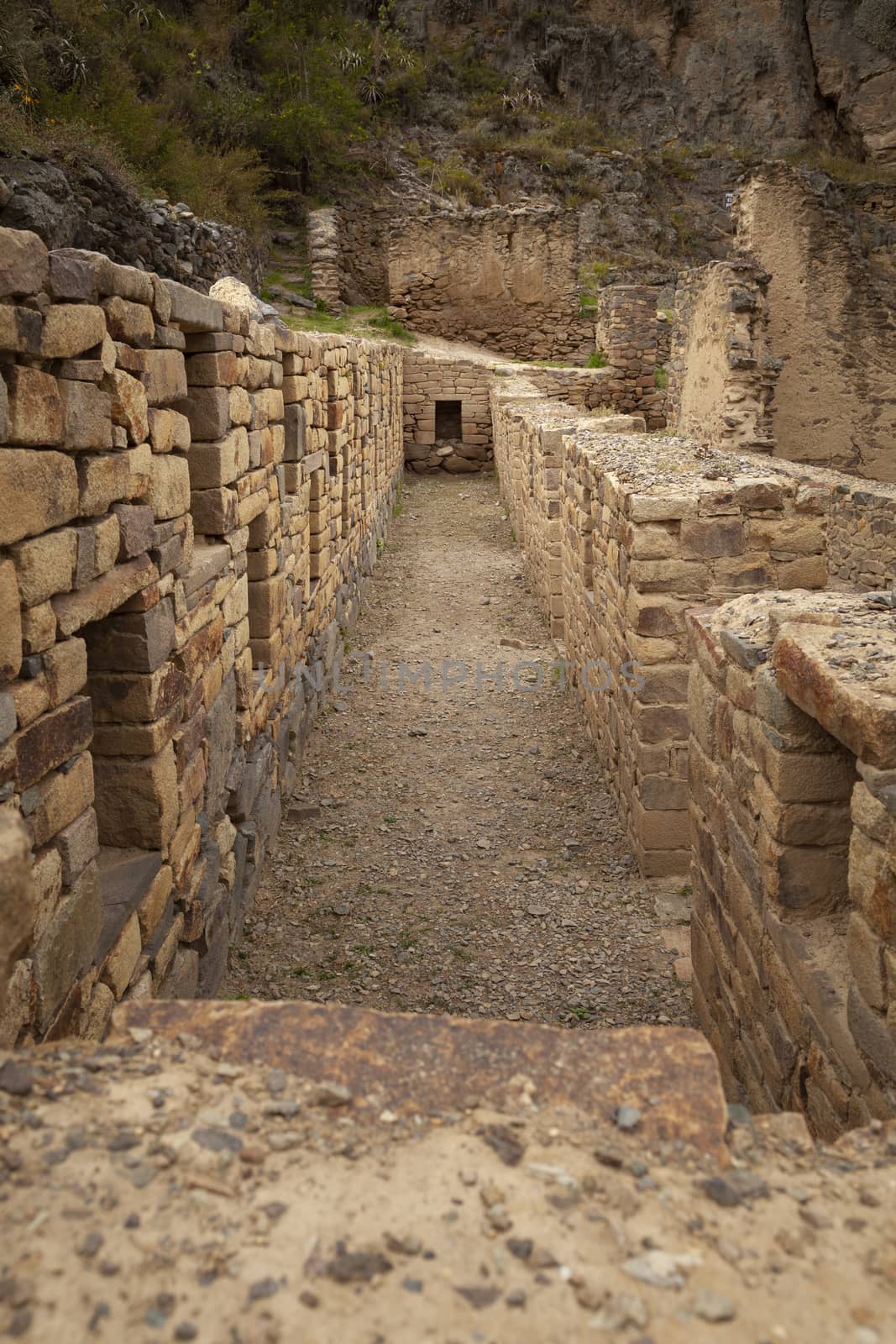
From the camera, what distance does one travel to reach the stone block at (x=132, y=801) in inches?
122

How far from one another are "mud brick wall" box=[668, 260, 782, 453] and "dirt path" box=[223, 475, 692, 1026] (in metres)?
4.91

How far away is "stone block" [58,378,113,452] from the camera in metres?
2.48

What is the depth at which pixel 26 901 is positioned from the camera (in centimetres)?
148

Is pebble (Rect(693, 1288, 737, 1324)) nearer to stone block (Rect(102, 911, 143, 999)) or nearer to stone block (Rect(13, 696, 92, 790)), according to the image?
stone block (Rect(13, 696, 92, 790))

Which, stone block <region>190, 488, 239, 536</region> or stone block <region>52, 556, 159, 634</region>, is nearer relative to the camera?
stone block <region>52, 556, 159, 634</region>

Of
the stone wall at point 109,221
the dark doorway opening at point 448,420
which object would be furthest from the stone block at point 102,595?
the dark doorway opening at point 448,420

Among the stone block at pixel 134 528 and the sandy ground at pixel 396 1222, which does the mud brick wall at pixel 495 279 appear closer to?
the stone block at pixel 134 528

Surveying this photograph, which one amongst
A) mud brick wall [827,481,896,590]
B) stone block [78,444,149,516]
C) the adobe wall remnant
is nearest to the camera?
stone block [78,444,149,516]

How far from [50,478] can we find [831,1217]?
7.35 ft

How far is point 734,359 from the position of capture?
11.0m

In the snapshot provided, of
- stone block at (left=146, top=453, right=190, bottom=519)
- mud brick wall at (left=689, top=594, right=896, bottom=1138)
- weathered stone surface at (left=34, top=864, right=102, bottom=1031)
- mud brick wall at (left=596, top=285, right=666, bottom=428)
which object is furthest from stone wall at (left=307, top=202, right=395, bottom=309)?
weathered stone surface at (left=34, top=864, right=102, bottom=1031)

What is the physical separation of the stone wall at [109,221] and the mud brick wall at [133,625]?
5.21 meters

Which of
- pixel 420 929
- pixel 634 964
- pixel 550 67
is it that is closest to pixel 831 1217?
pixel 634 964

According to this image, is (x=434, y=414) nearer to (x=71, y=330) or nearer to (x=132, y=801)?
(x=132, y=801)
